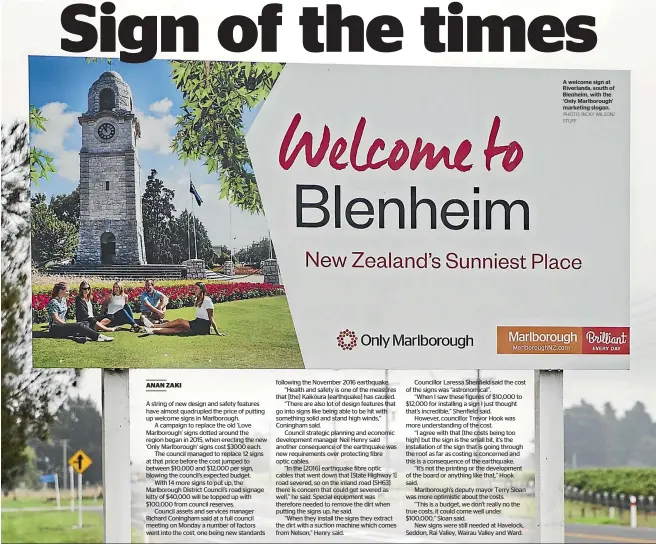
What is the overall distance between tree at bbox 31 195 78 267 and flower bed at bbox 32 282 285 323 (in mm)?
172

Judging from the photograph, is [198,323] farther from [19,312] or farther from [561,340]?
[561,340]

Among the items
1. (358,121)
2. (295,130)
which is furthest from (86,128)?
(358,121)

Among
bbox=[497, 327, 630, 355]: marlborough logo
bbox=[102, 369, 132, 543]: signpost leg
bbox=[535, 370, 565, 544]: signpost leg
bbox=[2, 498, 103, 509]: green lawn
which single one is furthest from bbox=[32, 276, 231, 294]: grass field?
bbox=[535, 370, 565, 544]: signpost leg

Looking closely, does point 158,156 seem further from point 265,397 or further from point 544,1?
point 544,1

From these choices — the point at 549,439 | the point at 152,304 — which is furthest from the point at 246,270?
the point at 549,439

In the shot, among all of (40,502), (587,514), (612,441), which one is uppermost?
(612,441)

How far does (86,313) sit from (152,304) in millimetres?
309

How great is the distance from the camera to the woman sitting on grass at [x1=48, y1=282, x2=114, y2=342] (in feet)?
11.2

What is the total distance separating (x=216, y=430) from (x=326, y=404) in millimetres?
529

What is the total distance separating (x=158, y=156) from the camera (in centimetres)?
345

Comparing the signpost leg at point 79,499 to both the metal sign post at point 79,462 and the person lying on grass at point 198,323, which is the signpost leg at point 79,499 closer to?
the metal sign post at point 79,462

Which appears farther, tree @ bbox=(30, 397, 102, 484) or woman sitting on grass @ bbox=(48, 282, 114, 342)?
tree @ bbox=(30, 397, 102, 484)

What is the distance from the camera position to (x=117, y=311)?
343cm

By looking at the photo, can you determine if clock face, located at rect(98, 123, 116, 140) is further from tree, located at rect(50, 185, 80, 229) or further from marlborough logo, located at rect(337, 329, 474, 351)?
marlborough logo, located at rect(337, 329, 474, 351)
